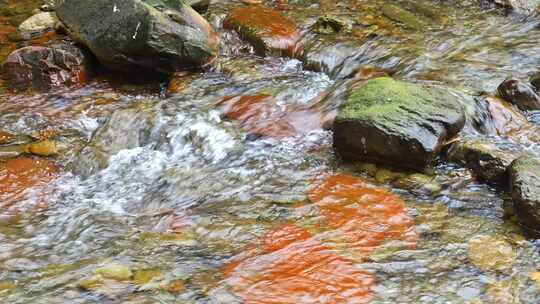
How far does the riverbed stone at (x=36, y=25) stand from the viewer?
30.6 feet

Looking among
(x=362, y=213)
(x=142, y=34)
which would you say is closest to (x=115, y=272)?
(x=362, y=213)

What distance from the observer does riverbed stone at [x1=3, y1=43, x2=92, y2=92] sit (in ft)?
25.5

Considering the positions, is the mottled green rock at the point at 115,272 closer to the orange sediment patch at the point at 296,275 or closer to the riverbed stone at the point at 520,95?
the orange sediment patch at the point at 296,275

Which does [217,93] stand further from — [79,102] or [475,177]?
[475,177]

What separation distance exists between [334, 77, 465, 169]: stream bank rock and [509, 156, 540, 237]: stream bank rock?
785mm

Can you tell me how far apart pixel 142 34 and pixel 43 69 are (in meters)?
1.56

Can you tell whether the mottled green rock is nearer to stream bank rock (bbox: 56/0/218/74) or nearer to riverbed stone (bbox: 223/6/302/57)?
stream bank rock (bbox: 56/0/218/74)

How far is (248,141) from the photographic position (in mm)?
5879

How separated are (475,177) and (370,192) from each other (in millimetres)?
910

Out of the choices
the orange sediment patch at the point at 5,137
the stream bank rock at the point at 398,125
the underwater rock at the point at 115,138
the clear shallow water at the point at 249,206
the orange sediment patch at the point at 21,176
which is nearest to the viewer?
the clear shallow water at the point at 249,206

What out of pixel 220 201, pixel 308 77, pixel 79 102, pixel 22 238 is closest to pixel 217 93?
pixel 308 77

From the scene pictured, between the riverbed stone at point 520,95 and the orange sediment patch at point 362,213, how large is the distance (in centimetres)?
215

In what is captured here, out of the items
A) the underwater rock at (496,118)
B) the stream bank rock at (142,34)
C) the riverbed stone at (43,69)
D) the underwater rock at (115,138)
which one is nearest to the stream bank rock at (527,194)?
the underwater rock at (496,118)

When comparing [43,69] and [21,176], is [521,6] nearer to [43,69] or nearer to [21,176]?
[43,69]
